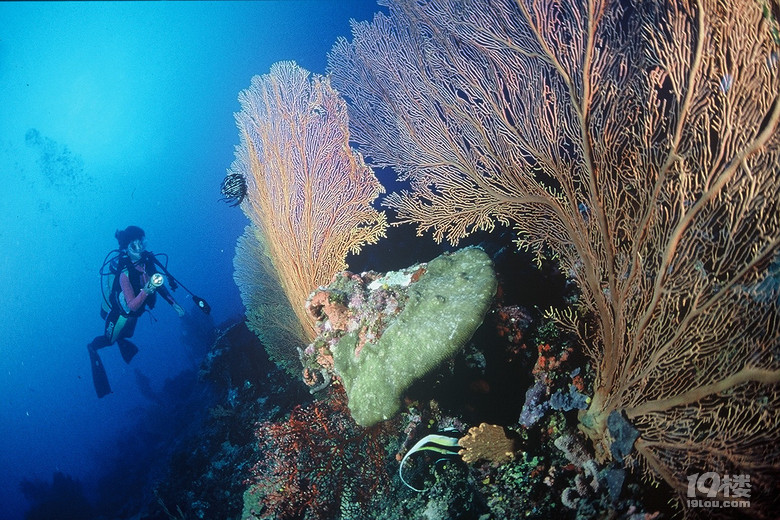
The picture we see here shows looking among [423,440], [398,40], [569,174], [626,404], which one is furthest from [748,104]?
[398,40]

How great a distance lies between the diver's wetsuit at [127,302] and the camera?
33.3 ft

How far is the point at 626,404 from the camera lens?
297 cm

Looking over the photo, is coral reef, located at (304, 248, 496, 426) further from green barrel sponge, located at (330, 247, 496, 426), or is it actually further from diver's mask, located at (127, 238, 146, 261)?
diver's mask, located at (127, 238, 146, 261)

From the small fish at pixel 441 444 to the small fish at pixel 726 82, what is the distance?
3.38 meters

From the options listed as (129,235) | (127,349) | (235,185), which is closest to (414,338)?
(235,185)

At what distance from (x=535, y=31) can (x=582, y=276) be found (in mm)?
2296

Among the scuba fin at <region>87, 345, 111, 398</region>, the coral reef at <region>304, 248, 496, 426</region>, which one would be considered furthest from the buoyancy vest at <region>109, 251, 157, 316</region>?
the coral reef at <region>304, 248, 496, 426</region>

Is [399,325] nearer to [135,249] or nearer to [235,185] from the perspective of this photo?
[235,185]

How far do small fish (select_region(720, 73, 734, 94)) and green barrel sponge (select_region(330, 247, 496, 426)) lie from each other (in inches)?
81.0

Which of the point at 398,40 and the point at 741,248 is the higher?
the point at 398,40

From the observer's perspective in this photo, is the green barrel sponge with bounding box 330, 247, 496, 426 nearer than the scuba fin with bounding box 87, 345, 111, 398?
Yes

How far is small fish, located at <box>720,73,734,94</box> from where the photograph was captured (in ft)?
7.54

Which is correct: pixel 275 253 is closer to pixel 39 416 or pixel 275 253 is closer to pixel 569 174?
pixel 569 174

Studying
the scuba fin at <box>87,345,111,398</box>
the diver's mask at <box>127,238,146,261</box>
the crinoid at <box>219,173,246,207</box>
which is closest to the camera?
the crinoid at <box>219,173,246,207</box>
